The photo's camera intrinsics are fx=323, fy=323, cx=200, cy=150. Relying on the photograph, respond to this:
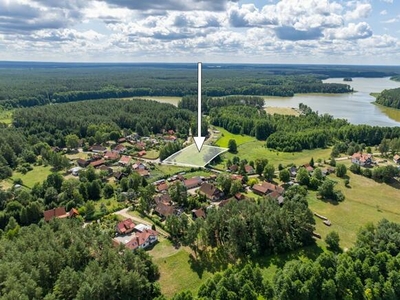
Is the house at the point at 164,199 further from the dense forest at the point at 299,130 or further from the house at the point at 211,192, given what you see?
the dense forest at the point at 299,130

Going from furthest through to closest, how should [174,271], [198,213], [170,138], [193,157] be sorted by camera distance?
[170,138]
[193,157]
[198,213]
[174,271]

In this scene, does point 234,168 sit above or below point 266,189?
below

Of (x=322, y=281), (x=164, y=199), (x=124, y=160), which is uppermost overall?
(x=322, y=281)

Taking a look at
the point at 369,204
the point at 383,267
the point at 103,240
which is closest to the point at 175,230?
the point at 103,240

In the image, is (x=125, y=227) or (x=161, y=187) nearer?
(x=125, y=227)

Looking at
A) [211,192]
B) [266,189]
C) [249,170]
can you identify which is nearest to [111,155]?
[211,192]

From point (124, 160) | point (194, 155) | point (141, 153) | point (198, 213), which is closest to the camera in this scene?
point (198, 213)

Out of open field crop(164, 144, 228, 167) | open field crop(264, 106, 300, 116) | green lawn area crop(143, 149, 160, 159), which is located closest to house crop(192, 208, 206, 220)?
open field crop(164, 144, 228, 167)

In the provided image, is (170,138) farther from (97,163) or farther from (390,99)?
(390,99)
